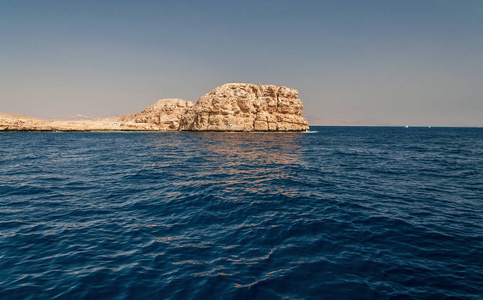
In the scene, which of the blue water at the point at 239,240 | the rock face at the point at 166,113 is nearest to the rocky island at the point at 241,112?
the rock face at the point at 166,113

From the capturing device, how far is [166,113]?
132m

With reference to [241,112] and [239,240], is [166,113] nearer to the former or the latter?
[241,112]

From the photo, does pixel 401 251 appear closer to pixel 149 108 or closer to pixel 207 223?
pixel 207 223

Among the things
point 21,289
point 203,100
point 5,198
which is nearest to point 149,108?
point 203,100

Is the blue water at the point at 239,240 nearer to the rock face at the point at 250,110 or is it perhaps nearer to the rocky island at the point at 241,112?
the rock face at the point at 250,110

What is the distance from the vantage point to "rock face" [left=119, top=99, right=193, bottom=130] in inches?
4946

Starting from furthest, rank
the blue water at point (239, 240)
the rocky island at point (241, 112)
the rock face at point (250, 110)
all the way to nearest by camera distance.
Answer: the rock face at point (250, 110) < the rocky island at point (241, 112) < the blue water at point (239, 240)

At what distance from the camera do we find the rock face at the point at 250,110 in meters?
96.6

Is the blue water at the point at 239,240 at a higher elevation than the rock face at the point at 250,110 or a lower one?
lower

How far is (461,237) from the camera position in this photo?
8.84 m

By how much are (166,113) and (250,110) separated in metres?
58.5

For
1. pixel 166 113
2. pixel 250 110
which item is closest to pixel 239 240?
pixel 250 110

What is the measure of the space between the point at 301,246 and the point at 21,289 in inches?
320

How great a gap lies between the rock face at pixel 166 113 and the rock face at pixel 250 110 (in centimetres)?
2679
